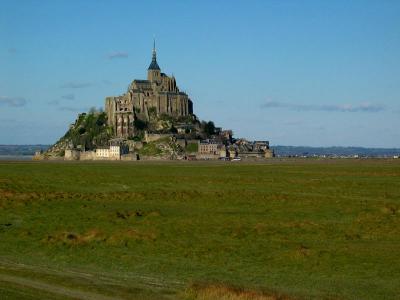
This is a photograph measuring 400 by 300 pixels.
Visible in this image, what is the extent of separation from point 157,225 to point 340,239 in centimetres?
810

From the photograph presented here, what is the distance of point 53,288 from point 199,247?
8479 millimetres

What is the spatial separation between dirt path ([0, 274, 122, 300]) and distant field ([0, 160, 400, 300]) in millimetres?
25

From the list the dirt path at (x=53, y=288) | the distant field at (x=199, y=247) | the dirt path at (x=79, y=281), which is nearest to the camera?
the dirt path at (x=53, y=288)

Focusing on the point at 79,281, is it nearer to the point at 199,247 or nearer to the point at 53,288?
the point at 53,288

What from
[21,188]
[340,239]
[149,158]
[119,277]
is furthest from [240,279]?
[149,158]

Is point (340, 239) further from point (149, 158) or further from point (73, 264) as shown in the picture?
point (149, 158)

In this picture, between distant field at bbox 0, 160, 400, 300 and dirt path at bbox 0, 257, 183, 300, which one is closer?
dirt path at bbox 0, 257, 183, 300

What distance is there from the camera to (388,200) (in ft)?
155

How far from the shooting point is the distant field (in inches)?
781

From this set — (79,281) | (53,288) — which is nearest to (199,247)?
(79,281)

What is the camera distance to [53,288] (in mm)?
19297

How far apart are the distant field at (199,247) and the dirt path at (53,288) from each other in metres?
0.03

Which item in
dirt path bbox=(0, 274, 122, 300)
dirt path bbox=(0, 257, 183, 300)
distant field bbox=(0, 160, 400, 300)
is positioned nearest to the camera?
dirt path bbox=(0, 274, 122, 300)

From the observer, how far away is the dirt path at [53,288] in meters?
18.2
